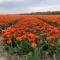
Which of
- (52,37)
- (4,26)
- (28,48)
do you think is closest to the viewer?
(52,37)

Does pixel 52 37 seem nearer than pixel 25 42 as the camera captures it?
Yes

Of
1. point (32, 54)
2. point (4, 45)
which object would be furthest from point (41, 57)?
point (4, 45)

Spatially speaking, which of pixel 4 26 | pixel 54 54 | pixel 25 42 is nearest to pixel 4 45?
pixel 25 42

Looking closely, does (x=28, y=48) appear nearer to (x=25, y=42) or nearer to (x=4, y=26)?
(x=25, y=42)

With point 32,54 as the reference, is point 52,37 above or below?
above

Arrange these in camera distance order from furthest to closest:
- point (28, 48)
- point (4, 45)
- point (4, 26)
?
point (4, 26) → point (4, 45) → point (28, 48)

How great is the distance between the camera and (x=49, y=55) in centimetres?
645

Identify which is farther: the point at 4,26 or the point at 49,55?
the point at 4,26

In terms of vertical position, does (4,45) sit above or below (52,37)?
below

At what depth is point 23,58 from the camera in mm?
6387

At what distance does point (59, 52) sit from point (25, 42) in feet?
2.83

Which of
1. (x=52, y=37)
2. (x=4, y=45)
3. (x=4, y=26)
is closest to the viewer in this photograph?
(x=52, y=37)

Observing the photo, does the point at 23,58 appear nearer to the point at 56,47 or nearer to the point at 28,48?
the point at 28,48

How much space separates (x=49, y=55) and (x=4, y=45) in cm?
166
